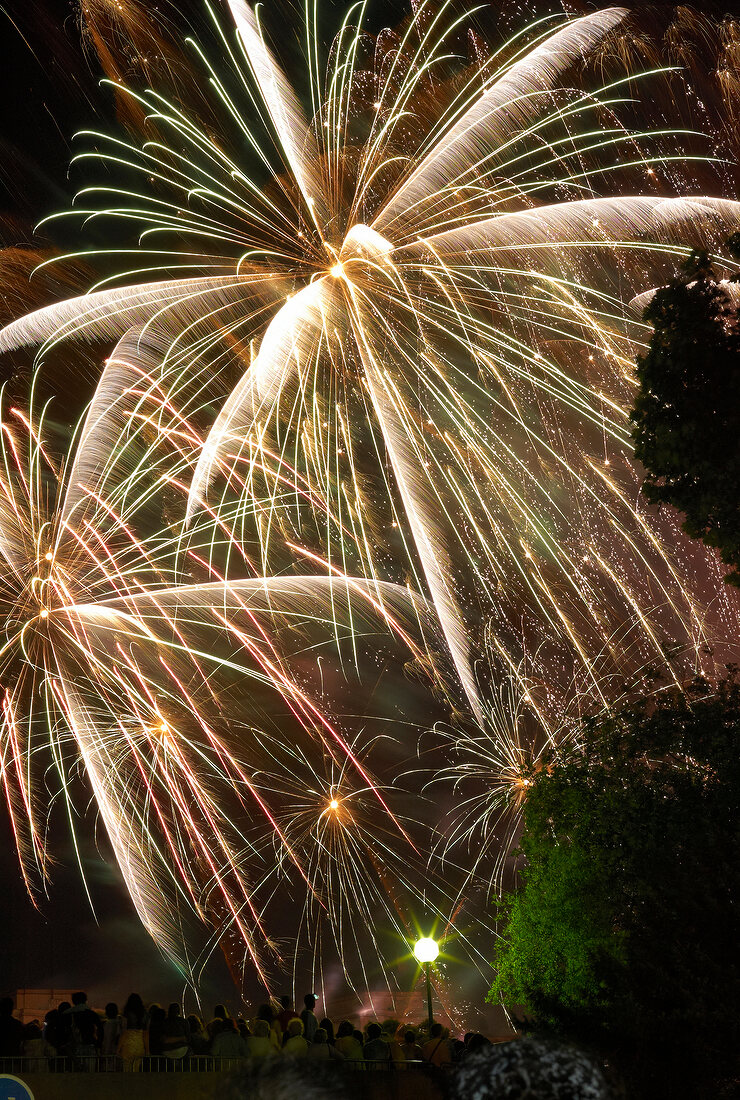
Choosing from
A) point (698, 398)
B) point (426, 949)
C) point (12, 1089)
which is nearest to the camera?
point (12, 1089)

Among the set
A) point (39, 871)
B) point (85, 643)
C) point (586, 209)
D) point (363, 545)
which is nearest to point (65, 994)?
point (39, 871)

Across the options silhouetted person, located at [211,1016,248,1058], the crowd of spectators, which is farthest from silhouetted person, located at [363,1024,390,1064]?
silhouetted person, located at [211,1016,248,1058]

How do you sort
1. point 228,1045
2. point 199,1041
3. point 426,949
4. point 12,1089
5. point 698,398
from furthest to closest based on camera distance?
point 426,949 → point 698,398 → point 199,1041 → point 228,1045 → point 12,1089

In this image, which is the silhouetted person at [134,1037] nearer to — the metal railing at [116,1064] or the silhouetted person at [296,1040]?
the metal railing at [116,1064]

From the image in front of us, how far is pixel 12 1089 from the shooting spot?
953 cm

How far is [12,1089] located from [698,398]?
11.8 meters

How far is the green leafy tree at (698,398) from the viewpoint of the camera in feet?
51.0

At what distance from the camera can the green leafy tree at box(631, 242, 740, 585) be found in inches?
612

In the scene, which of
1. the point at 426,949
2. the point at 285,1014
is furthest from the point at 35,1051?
the point at 426,949

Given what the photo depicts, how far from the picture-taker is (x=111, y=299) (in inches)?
878

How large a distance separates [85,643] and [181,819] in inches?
209

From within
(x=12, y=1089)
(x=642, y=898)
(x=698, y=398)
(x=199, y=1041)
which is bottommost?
(x=12, y=1089)

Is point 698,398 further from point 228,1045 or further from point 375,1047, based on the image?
point 228,1045

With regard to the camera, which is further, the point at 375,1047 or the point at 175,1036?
the point at 375,1047
